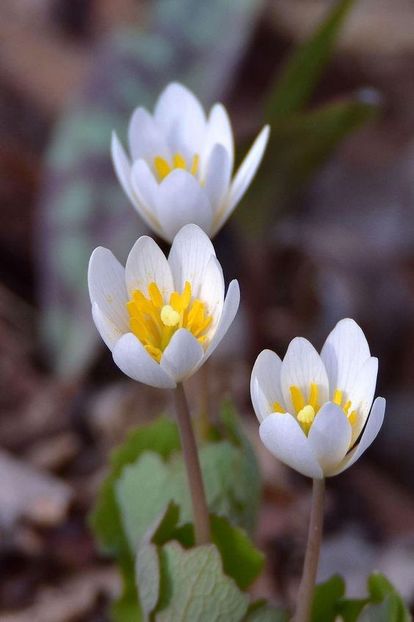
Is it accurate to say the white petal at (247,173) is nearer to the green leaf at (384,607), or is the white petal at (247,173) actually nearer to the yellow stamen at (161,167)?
the yellow stamen at (161,167)

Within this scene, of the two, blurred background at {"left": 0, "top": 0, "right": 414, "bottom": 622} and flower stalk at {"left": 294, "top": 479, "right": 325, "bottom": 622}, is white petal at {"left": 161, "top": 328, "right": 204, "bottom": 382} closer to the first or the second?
flower stalk at {"left": 294, "top": 479, "right": 325, "bottom": 622}

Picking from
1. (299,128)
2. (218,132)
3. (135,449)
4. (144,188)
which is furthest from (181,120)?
(135,449)

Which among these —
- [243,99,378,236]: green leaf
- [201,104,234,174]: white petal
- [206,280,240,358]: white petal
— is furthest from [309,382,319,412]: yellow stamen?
[243,99,378,236]: green leaf

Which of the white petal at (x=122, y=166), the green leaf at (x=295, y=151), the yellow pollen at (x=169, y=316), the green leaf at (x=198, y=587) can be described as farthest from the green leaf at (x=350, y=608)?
the green leaf at (x=295, y=151)

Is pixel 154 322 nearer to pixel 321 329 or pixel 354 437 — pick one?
pixel 354 437

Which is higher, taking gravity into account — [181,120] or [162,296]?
[181,120]

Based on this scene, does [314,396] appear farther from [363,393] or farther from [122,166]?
[122,166]
